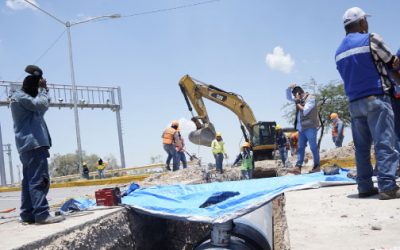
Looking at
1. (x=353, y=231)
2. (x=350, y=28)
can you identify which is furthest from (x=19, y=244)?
(x=350, y=28)

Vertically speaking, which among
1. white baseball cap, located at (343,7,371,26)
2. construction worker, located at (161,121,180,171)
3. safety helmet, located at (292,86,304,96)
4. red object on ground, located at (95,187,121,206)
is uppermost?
white baseball cap, located at (343,7,371,26)

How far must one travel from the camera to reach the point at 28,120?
3.96 m

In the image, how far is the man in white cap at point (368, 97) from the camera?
3303mm

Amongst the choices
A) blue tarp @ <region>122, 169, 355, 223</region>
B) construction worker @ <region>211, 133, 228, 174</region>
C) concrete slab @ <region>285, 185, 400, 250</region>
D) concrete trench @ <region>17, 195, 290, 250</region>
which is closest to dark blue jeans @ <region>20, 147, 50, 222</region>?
concrete trench @ <region>17, 195, 290, 250</region>

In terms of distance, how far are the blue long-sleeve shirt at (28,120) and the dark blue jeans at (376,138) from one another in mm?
3020

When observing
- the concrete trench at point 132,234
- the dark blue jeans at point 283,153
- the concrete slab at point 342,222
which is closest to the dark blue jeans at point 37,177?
the concrete trench at point 132,234

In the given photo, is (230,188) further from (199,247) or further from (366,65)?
(366,65)

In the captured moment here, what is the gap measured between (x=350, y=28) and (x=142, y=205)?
292 centimetres

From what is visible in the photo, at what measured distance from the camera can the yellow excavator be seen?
1427cm

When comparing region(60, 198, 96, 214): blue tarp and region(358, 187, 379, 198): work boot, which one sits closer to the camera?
region(358, 187, 379, 198): work boot

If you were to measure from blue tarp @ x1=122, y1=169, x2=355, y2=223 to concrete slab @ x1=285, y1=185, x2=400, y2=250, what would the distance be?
0.34 metres

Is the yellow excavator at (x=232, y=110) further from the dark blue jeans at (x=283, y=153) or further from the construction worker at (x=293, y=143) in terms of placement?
the construction worker at (x=293, y=143)

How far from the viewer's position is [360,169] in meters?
3.60

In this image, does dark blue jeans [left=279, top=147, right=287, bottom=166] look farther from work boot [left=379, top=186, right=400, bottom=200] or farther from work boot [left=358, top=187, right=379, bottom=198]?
work boot [left=379, top=186, right=400, bottom=200]
